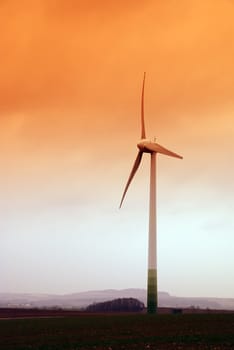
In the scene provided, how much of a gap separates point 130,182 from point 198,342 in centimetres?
5374

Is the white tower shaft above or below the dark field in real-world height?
above

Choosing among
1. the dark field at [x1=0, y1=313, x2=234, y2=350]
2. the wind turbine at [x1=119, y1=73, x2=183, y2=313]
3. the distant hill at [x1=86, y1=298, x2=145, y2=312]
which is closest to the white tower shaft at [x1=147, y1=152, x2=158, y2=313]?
the wind turbine at [x1=119, y1=73, x2=183, y2=313]

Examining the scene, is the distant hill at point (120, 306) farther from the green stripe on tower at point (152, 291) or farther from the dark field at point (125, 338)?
the dark field at point (125, 338)

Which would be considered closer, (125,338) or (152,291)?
(125,338)

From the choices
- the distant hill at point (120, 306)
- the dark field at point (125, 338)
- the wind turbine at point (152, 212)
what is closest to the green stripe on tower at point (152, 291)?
the wind turbine at point (152, 212)

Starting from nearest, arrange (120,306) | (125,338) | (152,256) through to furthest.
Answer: (125,338)
(152,256)
(120,306)

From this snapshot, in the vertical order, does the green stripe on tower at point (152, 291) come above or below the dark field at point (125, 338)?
above

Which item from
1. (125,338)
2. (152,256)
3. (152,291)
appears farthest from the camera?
(152,291)

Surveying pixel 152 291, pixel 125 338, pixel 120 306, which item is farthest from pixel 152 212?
pixel 125 338

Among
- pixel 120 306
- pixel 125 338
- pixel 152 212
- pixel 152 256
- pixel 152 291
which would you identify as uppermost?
pixel 152 212

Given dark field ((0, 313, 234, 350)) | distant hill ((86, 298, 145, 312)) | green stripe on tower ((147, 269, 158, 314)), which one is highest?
distant hill ((86, 298, 145, 312))

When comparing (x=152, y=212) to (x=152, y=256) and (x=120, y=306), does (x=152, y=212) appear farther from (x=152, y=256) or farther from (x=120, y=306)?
(x=120, y=306)

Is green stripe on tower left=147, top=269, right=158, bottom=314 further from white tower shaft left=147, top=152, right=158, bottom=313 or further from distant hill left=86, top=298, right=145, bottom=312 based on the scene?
distant hill left=86, top=298, right=145, bottom=312

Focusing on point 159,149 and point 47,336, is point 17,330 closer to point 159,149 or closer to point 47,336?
point 47,336
